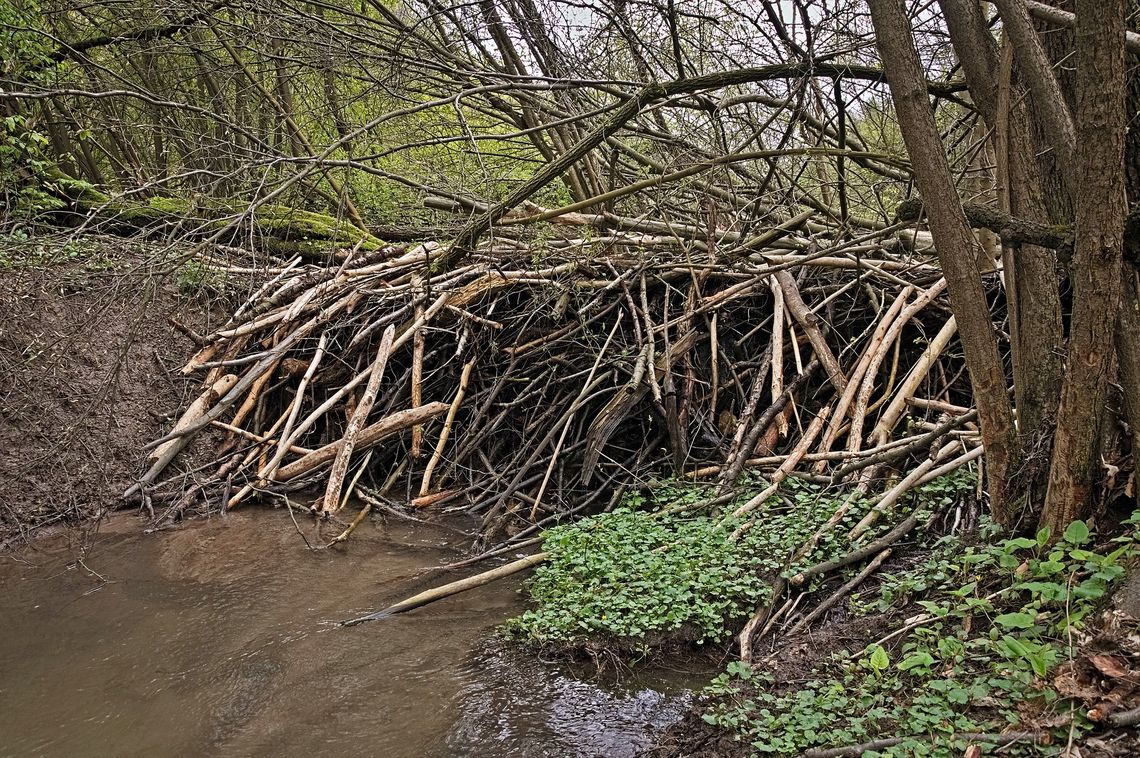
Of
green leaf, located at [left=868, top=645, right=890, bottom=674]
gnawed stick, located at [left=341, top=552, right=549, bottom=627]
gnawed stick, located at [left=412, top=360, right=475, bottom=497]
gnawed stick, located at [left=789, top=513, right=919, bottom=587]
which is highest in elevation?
gnawed stick, located at [left=412, top=360, right=475, bottom=497]

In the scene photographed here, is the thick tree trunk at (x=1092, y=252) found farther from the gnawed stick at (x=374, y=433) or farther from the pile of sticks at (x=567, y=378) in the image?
the gnawed stick at (x=374, y=433)

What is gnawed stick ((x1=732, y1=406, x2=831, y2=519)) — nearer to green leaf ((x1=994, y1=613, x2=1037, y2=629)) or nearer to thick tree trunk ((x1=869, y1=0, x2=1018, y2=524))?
thick tree trunk ((x1=869, y1=0, x2=1018, y2=524))

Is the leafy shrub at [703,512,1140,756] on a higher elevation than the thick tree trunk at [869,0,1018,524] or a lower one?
lower

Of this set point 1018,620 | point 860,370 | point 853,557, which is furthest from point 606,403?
point 1018,620

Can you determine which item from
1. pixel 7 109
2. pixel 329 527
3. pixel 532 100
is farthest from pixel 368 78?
pixel 7 109

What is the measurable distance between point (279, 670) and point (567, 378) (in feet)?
10.8

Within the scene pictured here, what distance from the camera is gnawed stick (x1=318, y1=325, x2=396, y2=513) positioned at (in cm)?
650

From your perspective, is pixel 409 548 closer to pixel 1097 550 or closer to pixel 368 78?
pixel 368 78

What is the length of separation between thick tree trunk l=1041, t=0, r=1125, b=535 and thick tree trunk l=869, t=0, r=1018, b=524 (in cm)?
27

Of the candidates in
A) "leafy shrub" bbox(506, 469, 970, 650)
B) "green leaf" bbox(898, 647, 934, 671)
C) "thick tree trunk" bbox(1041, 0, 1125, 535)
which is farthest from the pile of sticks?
"green leaf" bbox(898, 647, 934, 671)

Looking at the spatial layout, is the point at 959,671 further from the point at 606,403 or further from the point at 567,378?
the point at 567,378

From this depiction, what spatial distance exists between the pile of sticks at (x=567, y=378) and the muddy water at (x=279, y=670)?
39.3 inches

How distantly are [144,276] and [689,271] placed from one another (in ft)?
13.2

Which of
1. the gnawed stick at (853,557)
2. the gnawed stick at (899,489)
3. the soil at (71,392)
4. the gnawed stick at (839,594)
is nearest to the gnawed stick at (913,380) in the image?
the gnawed stick at (899,489)
